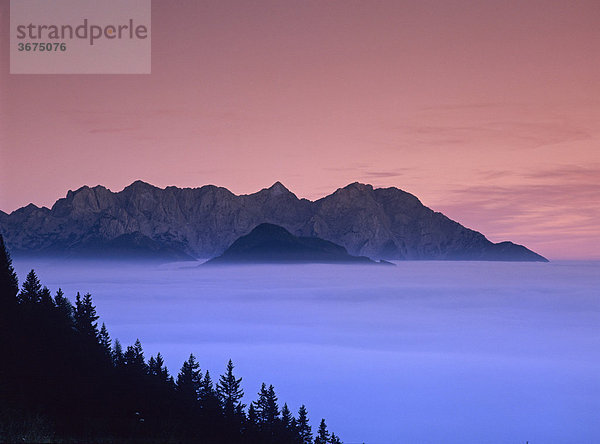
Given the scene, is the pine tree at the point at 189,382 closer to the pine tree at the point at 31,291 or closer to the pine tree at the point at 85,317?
the pine tree at the point at 85,317

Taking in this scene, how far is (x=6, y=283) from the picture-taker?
56594mm

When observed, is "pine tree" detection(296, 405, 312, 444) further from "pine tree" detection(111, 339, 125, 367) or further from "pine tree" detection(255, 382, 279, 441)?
"pine tree" detection(111, 339, 125, 367)

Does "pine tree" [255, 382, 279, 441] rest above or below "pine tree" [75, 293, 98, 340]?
below

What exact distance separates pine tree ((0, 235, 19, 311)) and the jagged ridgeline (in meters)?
0.10

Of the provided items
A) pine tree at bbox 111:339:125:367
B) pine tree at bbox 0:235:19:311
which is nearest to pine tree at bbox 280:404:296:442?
pine tree at bbox 111:339:125:367

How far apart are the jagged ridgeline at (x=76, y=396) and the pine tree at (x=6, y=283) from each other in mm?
100

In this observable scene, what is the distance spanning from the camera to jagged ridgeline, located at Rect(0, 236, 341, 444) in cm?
3067

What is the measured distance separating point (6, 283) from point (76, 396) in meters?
18.5

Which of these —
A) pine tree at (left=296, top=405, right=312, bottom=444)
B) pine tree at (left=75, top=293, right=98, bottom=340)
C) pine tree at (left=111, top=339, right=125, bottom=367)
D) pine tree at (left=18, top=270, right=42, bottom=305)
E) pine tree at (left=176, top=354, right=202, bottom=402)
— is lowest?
pine tree at (left=296, top=405, right=312, bottom=444)

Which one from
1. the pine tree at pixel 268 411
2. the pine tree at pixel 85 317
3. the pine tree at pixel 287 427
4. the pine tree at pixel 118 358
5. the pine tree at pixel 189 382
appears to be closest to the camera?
the pine tree at pixel 118 358

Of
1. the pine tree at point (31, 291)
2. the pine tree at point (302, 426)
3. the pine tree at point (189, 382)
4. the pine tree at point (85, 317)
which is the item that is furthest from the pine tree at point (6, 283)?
the pine tree at point (302, 426)

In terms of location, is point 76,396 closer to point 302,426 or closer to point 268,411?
point 268,411

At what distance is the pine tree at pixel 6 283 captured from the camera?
5435 cm

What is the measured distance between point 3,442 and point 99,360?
4206 centimetres
